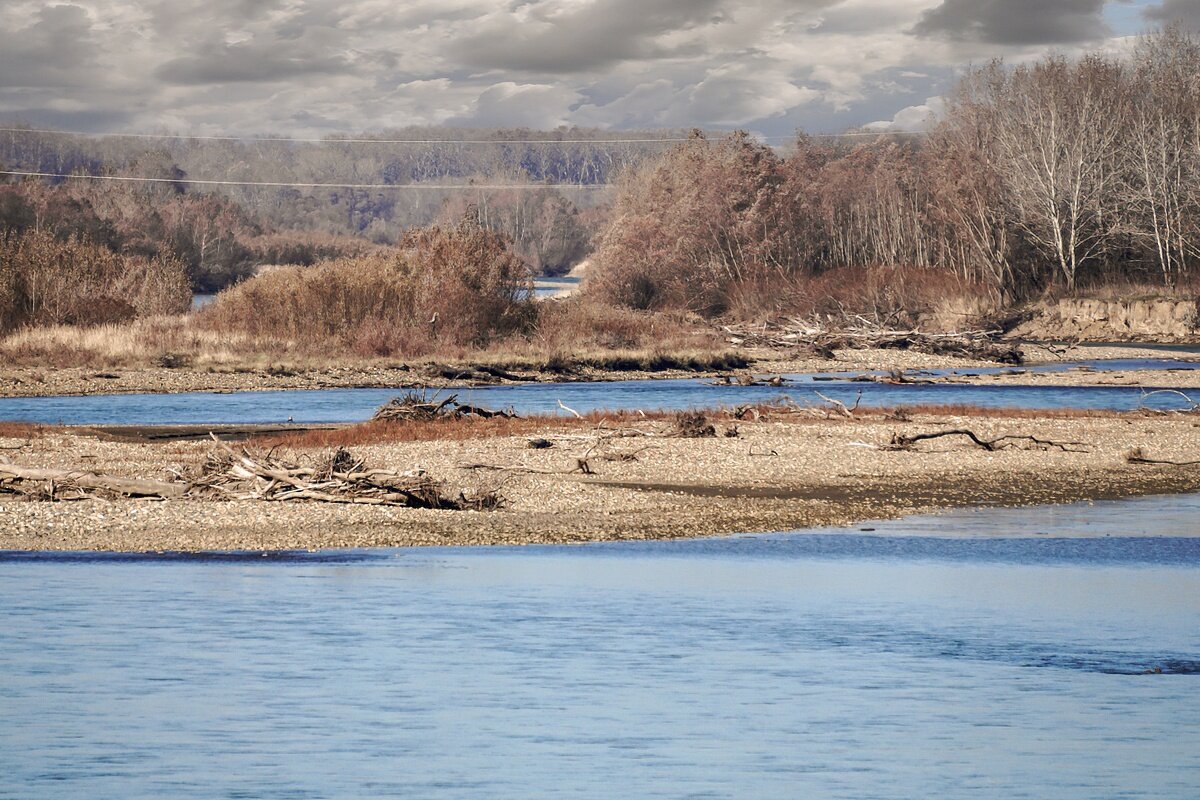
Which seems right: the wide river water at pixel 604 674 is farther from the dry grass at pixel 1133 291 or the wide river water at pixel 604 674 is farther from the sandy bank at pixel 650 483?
the dry grass at pixel 1133 291

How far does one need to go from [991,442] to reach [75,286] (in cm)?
4167

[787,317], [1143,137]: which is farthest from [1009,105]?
[787,317]

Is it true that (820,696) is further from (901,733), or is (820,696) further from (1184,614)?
(1184,614)

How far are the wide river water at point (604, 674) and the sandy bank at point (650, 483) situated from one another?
1.49 metres

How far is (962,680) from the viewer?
1244cm

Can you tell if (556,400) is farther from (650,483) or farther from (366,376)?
(650,483)

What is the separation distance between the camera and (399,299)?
2499 inches

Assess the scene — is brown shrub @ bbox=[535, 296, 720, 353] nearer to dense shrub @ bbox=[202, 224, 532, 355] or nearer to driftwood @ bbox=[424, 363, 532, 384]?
dense shrub @ bbox=[202, 224, 532, 355]

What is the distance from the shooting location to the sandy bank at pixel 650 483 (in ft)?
67.2

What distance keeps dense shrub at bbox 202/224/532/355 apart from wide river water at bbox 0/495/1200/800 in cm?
4339

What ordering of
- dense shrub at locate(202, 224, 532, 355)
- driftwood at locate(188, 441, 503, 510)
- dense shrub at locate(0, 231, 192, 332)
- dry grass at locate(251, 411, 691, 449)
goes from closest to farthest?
1. driftwood at locate(188, 441, 503, 510)
2. dry grass at locate(251, 411, 691, 449)
3. dense shrub at locate(0, 231, 192, 332)
4. dense shrub at locate(202, 224, 532, 355)

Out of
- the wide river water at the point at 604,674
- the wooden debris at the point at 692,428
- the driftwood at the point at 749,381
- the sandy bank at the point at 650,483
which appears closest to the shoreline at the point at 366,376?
the driftwood at the point at 749,381

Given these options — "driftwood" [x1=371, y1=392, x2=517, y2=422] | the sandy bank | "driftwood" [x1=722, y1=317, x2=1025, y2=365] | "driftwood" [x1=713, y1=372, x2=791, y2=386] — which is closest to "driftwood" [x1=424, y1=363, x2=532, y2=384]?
"driftwood" [x1=713, y1=372, x2=791, y2=386]

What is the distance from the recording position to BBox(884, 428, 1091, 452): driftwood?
30.4 m
